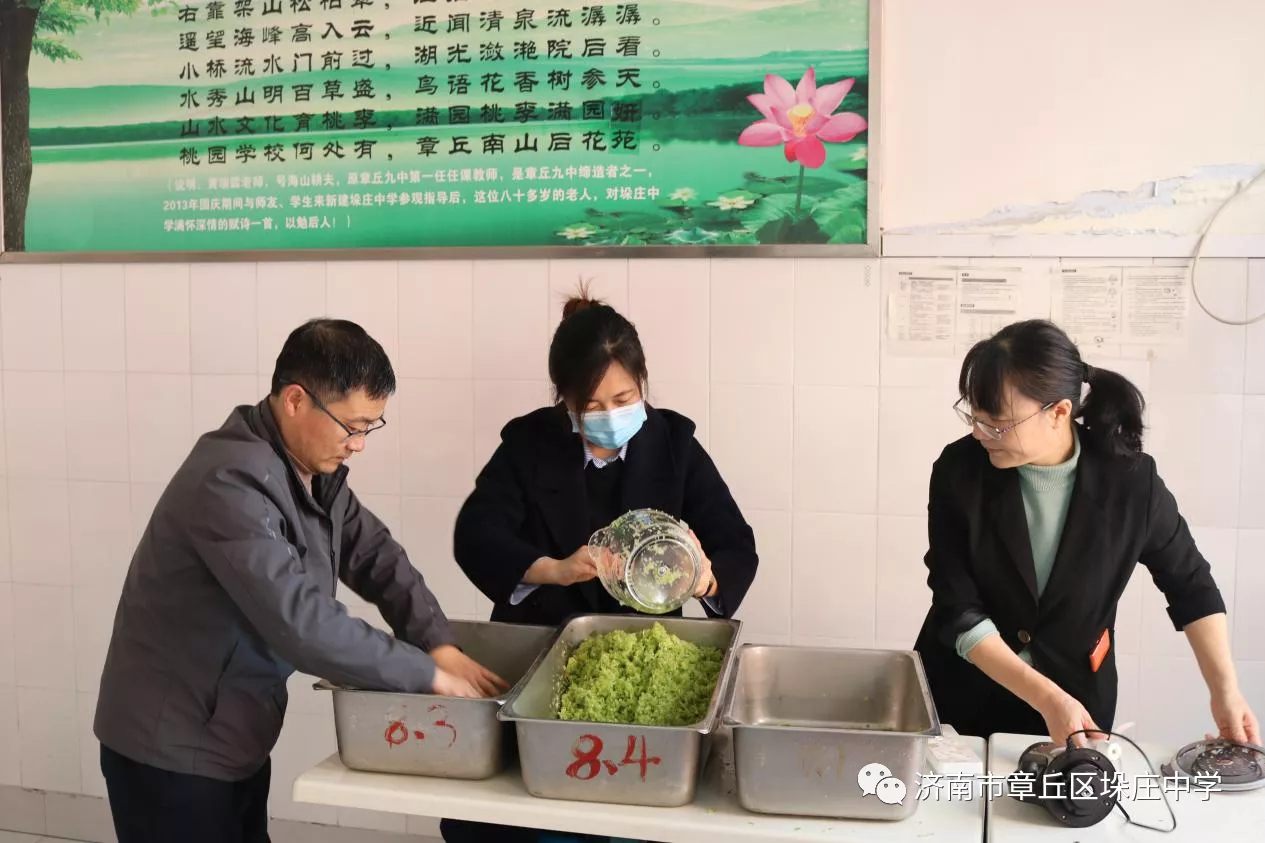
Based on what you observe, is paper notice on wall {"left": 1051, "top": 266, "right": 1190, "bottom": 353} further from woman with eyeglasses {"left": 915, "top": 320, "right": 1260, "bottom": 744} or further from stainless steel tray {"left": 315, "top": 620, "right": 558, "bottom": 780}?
stainless steel tray {"left": 315, "top": 620, "right": 558, "bottom": 780}

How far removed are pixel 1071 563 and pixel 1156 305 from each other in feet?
2.87

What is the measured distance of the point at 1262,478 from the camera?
244cm

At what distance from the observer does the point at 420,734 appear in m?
1.56

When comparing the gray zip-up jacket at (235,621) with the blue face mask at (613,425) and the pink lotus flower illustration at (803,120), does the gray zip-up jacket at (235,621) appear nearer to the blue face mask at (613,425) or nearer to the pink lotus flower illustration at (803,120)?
the blue face mask at (613,425)

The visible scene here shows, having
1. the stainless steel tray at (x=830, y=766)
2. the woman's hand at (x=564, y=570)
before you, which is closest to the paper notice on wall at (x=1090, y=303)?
the stainless steel tray at (x=830, y=766)

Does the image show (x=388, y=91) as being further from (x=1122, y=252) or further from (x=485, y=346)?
(x=1122, y=252)

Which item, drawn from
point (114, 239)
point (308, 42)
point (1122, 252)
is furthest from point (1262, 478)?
point (114, 239)

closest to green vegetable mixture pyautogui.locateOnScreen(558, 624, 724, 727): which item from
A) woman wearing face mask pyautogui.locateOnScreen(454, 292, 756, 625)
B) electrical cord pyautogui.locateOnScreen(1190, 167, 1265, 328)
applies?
woman wearing face mask pyautogui.locateOnScreen(454, 292, 756, 625)

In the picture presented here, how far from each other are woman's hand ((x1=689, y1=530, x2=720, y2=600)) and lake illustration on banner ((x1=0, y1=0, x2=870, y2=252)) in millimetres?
942

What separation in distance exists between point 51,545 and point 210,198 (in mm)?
1122

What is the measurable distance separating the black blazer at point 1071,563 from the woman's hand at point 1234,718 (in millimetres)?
148

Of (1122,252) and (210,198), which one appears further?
(210,198)

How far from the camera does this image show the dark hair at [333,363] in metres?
1.73

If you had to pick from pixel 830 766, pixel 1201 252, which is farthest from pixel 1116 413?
pixel 830 766
